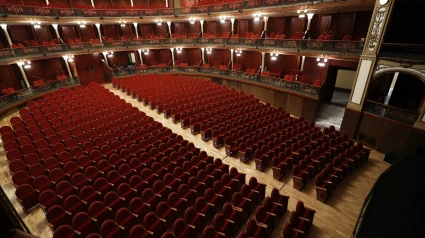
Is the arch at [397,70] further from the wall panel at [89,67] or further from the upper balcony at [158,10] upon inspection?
the wall panel at [89,67]

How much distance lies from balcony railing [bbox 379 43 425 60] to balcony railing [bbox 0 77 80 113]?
18.0m

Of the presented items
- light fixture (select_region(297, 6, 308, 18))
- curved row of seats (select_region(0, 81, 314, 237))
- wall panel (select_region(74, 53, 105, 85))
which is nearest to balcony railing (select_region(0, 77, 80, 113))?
wall panel (select_region(74, 53, 105, 85))

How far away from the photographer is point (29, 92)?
42.6ft

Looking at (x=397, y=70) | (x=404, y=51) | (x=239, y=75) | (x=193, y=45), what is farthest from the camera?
(x=193, y=45)

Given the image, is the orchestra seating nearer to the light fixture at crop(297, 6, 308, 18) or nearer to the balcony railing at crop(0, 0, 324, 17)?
the light fixture at crop(297, 6, 308, 18)

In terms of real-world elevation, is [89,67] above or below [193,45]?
below

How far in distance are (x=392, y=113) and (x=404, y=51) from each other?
108 inches

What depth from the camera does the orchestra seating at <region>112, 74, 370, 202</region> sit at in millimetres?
7469

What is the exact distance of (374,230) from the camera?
14.6ft

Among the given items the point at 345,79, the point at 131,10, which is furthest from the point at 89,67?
the point at 345,79

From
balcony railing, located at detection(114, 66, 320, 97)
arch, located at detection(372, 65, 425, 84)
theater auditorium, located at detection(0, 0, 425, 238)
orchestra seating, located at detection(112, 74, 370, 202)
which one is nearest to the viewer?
theater auditorium, located at detection(0, 0, 425, 238)

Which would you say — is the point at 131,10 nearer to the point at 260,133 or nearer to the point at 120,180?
the point at 260,133

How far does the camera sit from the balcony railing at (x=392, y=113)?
842 cm

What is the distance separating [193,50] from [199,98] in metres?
10.1
